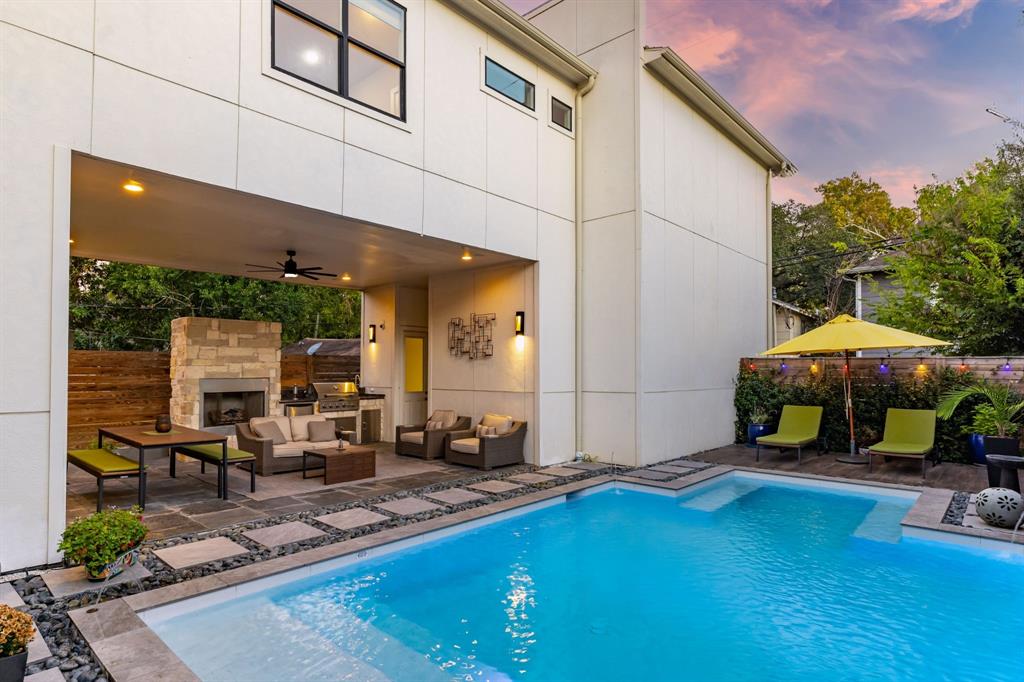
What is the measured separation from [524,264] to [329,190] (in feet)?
11.9

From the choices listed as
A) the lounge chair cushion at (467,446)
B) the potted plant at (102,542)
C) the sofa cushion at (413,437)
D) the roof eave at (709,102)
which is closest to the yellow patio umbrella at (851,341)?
the roof eave at (709,102)

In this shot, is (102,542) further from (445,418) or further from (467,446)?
(445,418)

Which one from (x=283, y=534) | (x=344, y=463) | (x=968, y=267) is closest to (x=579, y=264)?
(x=344, y=463)

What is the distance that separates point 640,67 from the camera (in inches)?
341

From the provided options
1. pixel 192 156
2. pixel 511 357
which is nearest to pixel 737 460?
pixel 511 357

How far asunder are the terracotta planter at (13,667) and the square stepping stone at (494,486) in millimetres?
4716

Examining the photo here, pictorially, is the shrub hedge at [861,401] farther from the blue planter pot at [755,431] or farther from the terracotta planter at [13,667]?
the terracotta planter at [13,667]

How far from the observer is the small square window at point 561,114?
29.7ft

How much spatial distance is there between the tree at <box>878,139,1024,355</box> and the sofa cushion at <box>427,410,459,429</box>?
965 centimetres

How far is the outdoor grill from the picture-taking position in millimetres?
10344

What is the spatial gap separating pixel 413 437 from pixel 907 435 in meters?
8.00

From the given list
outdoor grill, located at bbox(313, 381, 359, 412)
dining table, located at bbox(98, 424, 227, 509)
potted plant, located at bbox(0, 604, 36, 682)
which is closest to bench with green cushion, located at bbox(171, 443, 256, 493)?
dining table, located at bbox(98, 424, 227, 509)

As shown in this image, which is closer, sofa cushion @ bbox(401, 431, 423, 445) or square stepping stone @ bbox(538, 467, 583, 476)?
square stepping stone @ bbox(538, 467, 583, 476)

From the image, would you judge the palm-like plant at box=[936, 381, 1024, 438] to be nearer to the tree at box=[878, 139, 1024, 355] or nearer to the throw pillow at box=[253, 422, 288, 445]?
the tree at box=[878, 139, 1024, 355]
